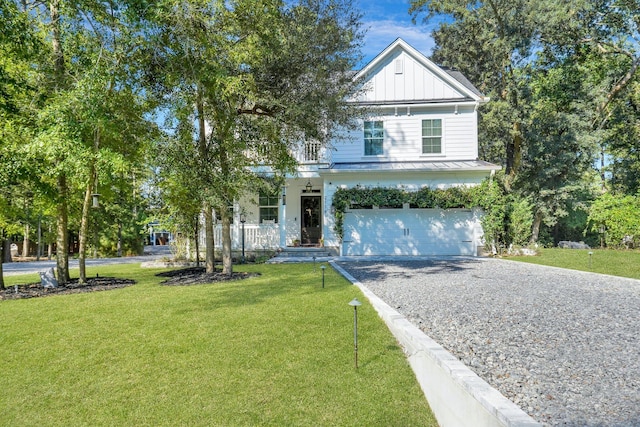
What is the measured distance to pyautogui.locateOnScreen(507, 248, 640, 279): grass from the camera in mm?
10344

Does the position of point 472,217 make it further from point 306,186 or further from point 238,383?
point 238,383

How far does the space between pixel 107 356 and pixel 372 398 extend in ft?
10.3

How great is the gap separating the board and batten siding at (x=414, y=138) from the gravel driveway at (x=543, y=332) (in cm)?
759

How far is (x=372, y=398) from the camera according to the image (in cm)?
356

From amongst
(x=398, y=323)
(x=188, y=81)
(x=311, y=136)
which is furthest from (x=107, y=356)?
(x=311, y=136)

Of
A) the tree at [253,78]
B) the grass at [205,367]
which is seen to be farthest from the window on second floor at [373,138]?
the grass at [205,367]

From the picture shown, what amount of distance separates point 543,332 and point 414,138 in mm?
12569

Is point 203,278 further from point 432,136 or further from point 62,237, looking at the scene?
point 432,136

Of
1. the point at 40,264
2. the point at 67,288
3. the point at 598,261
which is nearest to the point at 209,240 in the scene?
the point at 67,288

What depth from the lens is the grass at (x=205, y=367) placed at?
11.0 ft

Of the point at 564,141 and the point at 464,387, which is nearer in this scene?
the point at 464,387

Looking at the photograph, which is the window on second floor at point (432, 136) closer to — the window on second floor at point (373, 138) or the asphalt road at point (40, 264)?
the window on second floor at point (373, 138)

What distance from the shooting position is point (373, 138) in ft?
54.0

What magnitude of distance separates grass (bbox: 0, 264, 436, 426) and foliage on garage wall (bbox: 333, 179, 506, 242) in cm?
865
